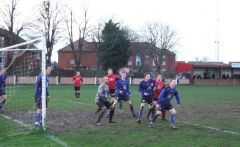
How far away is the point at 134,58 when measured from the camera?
3878 inches

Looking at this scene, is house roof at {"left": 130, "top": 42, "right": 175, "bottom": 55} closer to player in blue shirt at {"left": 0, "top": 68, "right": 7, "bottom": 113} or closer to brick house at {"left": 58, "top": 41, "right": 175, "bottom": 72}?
brick house at {"left": 58, "top": 41, "right": 175, "bottom": 72}

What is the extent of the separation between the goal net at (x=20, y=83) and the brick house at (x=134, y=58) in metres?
62.2

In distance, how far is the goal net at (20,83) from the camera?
42.0ft

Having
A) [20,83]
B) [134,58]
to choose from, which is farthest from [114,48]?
[20,83]

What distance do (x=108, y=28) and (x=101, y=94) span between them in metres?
51.8

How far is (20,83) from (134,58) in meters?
79.8

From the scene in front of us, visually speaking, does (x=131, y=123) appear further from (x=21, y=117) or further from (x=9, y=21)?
(x=9, y=21)

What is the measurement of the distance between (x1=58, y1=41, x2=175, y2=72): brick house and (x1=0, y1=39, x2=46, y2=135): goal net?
62154mm

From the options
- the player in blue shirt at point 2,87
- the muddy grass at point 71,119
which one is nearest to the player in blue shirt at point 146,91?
the muddy grass at point 71,119

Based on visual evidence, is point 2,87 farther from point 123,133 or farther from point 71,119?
point 123,133

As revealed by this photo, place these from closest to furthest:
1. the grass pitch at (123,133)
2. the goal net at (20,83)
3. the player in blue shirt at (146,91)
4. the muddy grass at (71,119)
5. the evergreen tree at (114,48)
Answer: the grass pitch at (123,133), the goal net at (20,83), the muddy grass at (71,119), the player in blue shirt at (146,91), the evergreen tree at (114,48)

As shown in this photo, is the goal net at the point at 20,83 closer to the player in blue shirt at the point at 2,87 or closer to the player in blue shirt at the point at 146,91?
the player in blue shirt at the point at 2,87

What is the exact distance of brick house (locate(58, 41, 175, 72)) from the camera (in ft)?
284

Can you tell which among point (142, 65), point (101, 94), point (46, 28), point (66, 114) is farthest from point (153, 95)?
point (142, 65)
